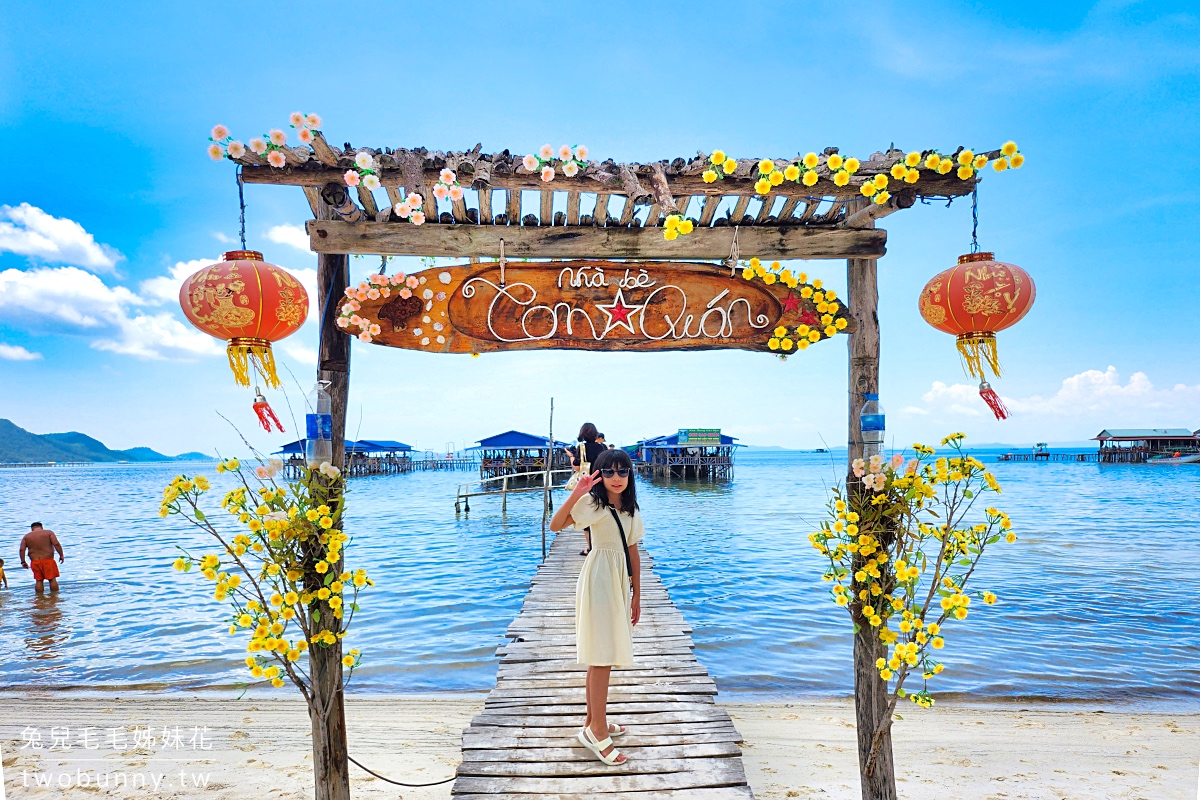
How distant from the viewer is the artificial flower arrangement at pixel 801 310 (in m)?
3.22

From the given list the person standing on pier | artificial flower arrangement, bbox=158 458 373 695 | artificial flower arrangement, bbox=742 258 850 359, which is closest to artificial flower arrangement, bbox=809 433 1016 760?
artificial flower arrangement, bbox=742 258 850 359

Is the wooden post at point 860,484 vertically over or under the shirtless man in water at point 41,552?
over

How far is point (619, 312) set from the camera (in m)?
3.24

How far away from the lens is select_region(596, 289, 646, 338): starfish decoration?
324cm

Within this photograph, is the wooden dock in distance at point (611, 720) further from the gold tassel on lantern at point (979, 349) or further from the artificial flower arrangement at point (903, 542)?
the gold tassel on lantern at point (979, 349)

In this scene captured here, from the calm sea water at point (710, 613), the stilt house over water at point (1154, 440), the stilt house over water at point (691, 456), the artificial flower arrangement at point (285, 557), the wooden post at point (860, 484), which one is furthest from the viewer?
the stilt house over water at point (1154, 440)

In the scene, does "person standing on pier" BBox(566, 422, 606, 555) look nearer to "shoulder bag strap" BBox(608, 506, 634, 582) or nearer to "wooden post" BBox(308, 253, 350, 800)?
"shoulder bag strap" BBox(608, 506, 634, 582)

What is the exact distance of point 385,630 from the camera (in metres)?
8.14

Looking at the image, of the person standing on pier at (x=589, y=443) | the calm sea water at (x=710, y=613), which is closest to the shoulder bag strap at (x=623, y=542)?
the calm sea water at (x=710, y=613)

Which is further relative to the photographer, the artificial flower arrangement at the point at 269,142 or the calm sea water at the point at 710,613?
the calm sea water at the point at 710,613

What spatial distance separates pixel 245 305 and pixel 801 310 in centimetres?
286

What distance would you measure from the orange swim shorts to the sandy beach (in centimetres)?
560

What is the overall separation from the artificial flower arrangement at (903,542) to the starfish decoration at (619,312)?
1426mm

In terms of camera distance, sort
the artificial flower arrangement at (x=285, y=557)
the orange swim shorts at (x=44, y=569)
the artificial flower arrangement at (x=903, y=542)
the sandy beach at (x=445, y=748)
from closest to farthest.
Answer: the artificial flower arrangement at (x=285, y=557)
the artificial flower arrangement at (x=903, y=542)
the sandy beach at (x=445, y=748)
the orange swim shorts at (x=44, y=569)
